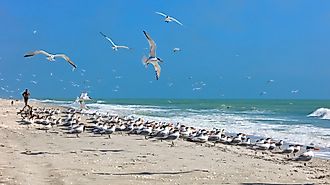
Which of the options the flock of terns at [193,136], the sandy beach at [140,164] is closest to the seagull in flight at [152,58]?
the sandy beach at [140,164]

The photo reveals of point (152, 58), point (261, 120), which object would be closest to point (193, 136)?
point (152, 58)

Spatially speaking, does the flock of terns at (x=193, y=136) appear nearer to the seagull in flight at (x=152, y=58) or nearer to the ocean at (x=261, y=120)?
the ocean at (x=261, y=120)

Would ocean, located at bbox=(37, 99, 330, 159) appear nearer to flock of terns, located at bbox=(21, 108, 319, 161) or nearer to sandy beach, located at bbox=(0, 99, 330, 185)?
flock of terns, located at bbox=(21, 108, 319, 161)

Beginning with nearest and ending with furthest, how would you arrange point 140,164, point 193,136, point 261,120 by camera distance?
point 140,164 < point 193,136 < point 261,120

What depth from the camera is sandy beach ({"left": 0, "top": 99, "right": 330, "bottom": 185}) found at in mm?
10945

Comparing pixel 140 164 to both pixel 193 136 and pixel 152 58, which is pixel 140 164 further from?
pixel 193 136

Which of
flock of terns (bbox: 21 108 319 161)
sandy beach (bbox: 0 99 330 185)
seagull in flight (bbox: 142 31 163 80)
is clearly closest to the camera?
sandy beach (bbox: 0 99 330 185)

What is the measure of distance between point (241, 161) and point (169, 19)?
4.69 metres

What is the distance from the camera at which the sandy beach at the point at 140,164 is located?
1095 centimetres

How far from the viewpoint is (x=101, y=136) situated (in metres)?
22.9

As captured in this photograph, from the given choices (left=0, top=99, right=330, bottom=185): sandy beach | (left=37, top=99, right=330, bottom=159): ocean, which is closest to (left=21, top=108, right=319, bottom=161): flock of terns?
(left=0, top=99, right=330, bottom=185): sandy beach

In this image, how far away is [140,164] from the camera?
1326cm

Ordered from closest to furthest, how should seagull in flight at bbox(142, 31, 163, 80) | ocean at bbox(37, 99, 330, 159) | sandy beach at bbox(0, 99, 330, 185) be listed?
sandy beach at bbox(0, 99, 330, 185) → seagull in flight at bbox(142, 31, 163, 80) → ocean at bbox(37, 99, 330, 159)

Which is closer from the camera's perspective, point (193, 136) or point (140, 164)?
point (140, 164)
